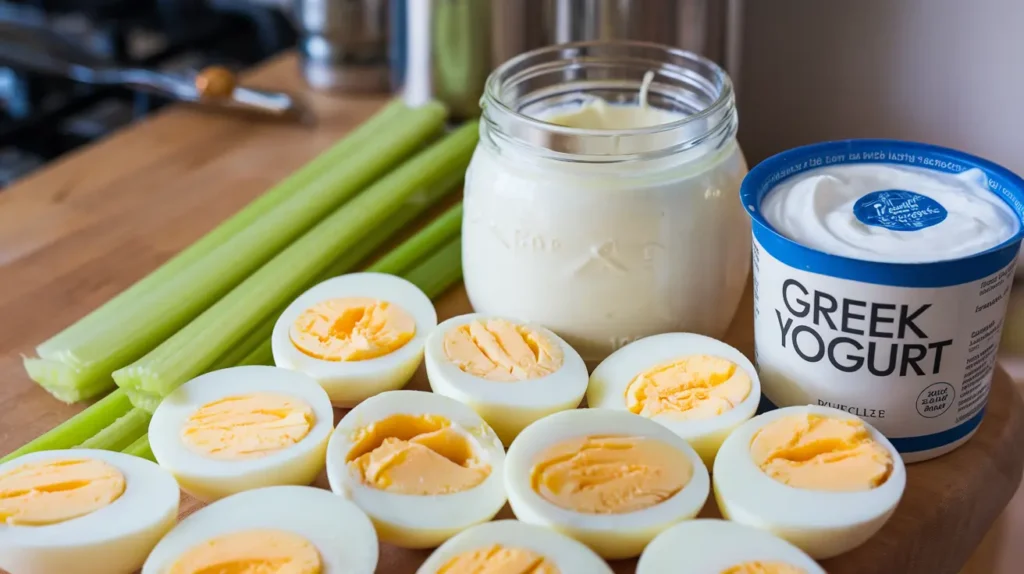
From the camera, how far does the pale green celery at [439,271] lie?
4.69ft

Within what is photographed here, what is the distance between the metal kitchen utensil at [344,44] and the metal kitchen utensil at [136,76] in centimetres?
13

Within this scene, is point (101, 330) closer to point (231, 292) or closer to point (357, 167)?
point (231, 292)

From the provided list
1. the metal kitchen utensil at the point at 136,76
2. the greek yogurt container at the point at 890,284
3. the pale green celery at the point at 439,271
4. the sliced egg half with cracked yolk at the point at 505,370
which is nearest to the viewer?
the greek yogurt container at the point at 890,284

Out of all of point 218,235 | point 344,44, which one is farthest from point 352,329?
point 344,44

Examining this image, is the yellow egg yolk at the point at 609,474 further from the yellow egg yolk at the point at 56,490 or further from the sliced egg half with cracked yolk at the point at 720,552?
the yellow egg yolk at the point at 56,490

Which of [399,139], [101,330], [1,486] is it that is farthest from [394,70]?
[1,486]

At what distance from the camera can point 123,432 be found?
1.15 m

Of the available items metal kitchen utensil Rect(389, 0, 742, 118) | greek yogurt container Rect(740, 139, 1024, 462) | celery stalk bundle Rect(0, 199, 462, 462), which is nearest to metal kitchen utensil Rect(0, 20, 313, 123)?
metal kitchen utensil Rect(389, 0, 742, 118)

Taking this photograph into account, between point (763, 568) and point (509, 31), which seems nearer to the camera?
point (763, 568)

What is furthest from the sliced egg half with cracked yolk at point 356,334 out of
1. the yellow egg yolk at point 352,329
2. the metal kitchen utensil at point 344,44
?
the metal kitchen utensil at point 344,44

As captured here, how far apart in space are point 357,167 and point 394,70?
437 mm

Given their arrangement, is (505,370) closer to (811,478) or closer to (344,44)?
(811,478)

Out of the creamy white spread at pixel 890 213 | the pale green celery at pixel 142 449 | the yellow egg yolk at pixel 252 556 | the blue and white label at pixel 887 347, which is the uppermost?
the creamy white spread at pixel 890 213

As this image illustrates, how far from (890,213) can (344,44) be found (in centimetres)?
123
